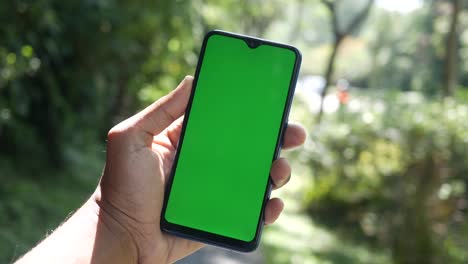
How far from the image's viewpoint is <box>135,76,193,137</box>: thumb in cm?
246

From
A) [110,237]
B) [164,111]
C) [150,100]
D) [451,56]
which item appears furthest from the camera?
[451,56]

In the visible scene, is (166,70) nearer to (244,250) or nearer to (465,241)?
(465,241)

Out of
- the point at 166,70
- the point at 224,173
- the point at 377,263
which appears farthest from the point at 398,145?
the point at 224,173

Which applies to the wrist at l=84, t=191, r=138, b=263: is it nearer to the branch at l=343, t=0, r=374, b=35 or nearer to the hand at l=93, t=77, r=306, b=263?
the hand at l=93, t=77, r=306, b=263

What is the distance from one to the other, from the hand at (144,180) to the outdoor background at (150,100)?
9.78 feet

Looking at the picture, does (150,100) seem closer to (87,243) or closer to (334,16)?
(334,16)

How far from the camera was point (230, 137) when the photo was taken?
2639 millimetres

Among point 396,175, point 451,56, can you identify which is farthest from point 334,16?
point 396,175

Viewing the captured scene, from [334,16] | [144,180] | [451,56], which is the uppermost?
[144,180]

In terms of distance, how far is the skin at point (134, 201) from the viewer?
2341 mm

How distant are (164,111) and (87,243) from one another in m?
0.58

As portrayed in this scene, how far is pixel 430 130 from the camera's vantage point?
25.2 ft

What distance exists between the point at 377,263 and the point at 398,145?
1.51 metres

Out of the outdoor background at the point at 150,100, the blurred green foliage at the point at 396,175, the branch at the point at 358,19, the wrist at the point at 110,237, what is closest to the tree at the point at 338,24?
the branch at the point at 358,19
